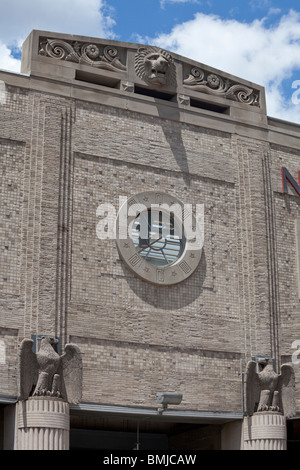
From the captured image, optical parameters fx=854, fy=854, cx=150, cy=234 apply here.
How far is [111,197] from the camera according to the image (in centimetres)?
2016

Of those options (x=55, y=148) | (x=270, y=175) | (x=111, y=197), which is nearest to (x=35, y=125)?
(x=55, y=148)

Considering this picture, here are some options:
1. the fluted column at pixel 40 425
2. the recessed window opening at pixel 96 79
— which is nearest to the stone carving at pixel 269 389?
the fluted column at pixel 40 425

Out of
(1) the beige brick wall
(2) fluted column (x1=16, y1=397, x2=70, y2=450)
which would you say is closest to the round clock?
(1) the beige brick wall

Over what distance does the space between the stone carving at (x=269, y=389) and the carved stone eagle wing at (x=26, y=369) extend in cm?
512

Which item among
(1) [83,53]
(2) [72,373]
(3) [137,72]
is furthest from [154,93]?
(2) [72,373]

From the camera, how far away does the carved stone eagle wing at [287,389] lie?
20.0 metres

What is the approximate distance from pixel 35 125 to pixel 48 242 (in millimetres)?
2825

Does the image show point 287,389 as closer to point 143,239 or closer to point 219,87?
point 143,239

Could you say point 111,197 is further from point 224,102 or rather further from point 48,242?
point 224,102

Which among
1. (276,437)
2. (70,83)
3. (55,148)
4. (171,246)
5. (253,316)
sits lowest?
(276,437)

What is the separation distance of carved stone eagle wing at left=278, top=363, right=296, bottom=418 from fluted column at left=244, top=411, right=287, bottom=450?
33 centimetres

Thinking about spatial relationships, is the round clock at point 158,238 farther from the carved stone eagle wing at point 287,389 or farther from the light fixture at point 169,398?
the carved stone eagle wing at point 287,389

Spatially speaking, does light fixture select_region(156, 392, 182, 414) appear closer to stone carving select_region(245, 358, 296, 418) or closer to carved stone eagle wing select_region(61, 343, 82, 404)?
carved stone eagle wing select_region(61, 343, 82, 404)

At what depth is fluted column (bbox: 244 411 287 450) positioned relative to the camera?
1953 cm
